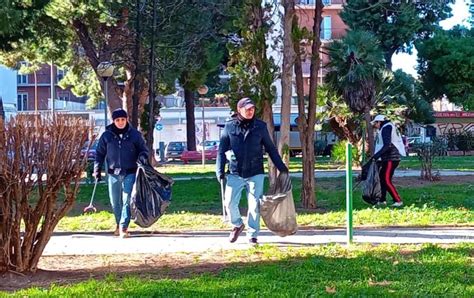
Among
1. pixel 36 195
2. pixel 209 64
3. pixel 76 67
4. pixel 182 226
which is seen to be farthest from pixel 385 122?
pixel 76 67

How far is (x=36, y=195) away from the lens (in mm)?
6879

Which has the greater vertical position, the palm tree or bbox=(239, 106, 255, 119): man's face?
the palm tree

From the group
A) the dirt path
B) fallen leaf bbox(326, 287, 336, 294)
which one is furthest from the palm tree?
fallen leaf bbox(326, 287, 336, 294)

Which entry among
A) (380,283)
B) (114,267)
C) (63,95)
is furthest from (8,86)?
(380,283)

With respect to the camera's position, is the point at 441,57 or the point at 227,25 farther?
the point at 441,57

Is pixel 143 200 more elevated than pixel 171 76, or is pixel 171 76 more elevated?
pixel 171 76

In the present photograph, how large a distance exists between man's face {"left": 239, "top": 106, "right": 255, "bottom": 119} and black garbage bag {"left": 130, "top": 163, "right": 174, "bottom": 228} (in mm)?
1335

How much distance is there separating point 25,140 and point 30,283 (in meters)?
1.28

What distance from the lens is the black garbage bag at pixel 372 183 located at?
12.5m

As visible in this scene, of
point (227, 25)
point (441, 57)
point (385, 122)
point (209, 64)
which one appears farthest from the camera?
point (441, 57)

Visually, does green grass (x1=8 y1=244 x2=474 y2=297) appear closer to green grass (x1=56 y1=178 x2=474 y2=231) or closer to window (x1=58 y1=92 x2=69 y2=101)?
green grass (x1=56 y1=178 x2=474 y2=231)

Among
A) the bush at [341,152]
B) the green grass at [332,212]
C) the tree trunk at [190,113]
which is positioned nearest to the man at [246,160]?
the green grass at [332,212]

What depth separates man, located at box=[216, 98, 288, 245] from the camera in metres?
8.79

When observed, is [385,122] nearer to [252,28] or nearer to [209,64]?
[252,28]
